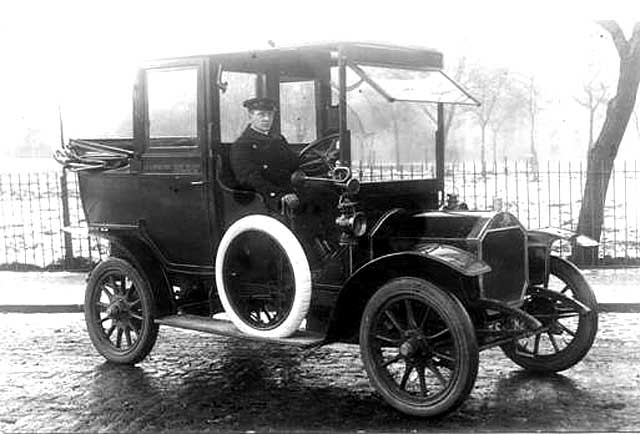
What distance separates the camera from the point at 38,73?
1088 cm

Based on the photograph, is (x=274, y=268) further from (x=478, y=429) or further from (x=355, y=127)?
(x=478, y=429)

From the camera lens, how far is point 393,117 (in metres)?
5.18

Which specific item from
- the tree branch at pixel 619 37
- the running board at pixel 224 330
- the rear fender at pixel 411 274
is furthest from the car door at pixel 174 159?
the tree branch at pixel 619 37

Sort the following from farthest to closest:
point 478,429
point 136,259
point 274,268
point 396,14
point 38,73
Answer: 1. point 38,73
2. point 396,14
3. point 136,259
4. point 274,268
5. point 478,429

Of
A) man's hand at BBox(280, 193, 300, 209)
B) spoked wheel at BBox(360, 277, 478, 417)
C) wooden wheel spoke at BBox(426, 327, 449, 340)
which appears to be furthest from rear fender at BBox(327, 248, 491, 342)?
man's hand at BBox(280, 193, 300, 209)

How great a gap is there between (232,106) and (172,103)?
1.39 ft

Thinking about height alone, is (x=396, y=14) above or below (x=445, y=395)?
above

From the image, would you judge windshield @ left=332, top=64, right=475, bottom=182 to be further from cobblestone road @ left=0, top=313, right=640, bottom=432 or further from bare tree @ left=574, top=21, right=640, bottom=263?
bare tree @ left=574, top=21, right=640, bottom=263

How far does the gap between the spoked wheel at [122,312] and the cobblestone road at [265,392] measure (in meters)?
0.13

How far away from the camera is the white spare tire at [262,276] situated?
5055 mm

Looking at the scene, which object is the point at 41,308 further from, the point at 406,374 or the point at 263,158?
the point at 406,374

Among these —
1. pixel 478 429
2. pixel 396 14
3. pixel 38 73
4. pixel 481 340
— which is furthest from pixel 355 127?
pixel 38 73

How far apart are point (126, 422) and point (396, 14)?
175 inches

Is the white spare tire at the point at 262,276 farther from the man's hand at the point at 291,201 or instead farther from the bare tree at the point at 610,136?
the bare tree at the point at 610,136
